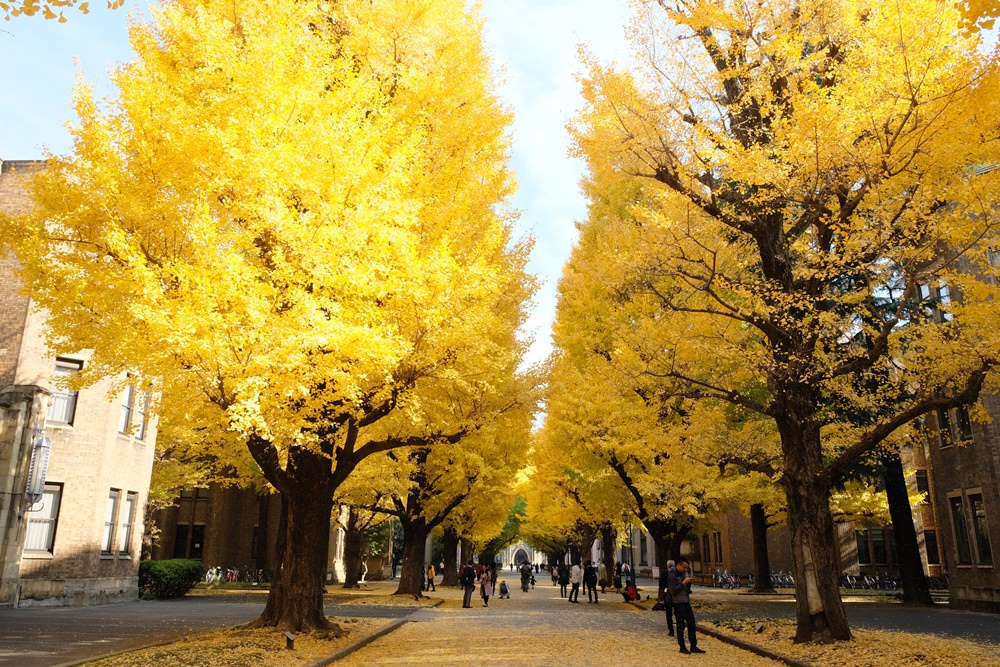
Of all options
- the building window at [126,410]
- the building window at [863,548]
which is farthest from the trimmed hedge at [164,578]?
the building window at [863,548]

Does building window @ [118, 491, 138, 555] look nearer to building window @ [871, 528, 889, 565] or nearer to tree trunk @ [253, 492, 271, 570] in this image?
tree trunk @ [253, 492, 271, 570]

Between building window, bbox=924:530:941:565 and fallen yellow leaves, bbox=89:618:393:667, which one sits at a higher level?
building window, bbox=924:530:941:565

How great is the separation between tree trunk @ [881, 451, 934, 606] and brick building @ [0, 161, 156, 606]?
23.3 metres

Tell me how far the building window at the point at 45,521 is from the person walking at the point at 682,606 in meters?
16.5

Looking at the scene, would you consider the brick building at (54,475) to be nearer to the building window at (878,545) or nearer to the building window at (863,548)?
the building window at (863,548)

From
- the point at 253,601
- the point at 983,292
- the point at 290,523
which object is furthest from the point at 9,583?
the point at 983,292

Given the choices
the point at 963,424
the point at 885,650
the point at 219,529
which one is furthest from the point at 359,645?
the point at 219,529

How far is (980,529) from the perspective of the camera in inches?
780

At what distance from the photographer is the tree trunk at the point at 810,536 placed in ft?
37.4

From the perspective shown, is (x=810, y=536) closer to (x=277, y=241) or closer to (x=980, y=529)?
(x=277, y=241)

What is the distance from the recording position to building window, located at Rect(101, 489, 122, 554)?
21.1 m

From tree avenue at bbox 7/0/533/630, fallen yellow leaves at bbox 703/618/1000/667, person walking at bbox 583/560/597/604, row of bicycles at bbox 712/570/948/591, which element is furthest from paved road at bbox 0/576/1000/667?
row of bicycles at bbox 712/570/948/591

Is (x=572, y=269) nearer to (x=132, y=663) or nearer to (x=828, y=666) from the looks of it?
(x=828, y=666)

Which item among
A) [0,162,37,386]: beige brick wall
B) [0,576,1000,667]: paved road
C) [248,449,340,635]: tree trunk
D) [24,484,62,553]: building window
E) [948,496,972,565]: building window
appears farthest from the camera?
[948,496,972,565]: building window
